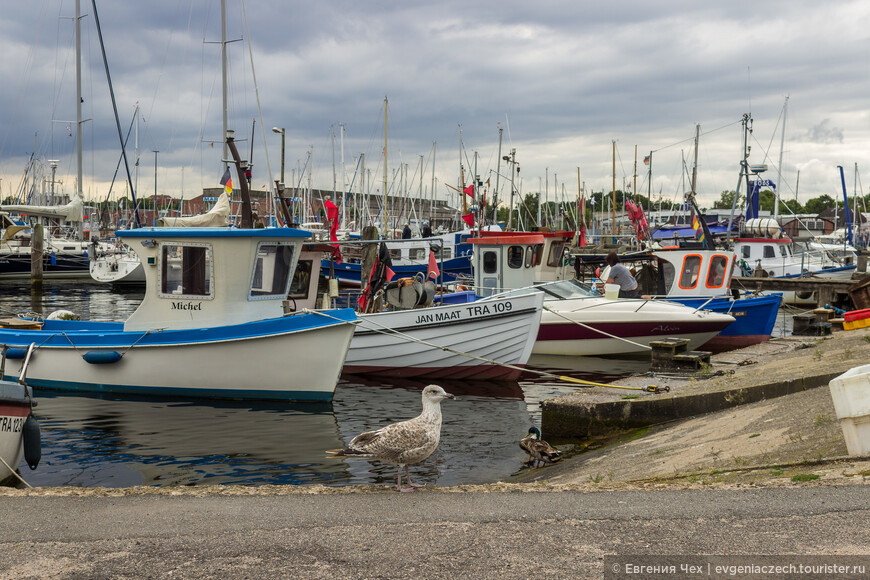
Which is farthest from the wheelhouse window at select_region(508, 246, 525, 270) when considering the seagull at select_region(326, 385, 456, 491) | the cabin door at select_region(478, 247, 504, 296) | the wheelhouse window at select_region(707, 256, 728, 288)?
the seagull at select_region(326, 385, 456, 491)

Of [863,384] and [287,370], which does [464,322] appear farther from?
[863,384]

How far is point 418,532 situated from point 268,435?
7.01 m

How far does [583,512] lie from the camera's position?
18.1 ft

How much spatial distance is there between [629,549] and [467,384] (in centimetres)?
1181

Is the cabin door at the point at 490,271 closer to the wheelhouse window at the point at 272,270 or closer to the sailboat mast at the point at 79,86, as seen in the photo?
the wheelhouse window at the point at 272,270

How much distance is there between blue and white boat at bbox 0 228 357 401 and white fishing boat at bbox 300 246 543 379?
2493 millimetres

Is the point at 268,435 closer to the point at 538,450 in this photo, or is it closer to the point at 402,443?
the point at 538,450

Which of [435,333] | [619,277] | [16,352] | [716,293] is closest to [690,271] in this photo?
[716,293]

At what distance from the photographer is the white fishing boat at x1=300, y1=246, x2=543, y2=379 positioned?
627 inches

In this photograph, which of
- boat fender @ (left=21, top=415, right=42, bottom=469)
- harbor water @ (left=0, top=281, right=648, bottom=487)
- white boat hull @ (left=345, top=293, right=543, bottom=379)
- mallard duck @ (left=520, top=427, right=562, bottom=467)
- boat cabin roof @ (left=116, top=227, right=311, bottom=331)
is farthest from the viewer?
white boat hull @ (left=345, top=293, right=543, bottom=379)

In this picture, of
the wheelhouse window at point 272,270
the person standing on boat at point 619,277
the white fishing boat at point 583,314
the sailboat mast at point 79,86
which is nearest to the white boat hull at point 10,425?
Result: the wheelhouse window at point 272,270

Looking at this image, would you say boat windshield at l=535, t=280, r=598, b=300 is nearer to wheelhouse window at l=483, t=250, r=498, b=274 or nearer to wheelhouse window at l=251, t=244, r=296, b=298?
wheelhouse window at l=483, t=250, r=498, b=274

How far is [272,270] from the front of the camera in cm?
1404

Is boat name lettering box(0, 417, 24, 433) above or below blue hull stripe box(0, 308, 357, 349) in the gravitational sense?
below
